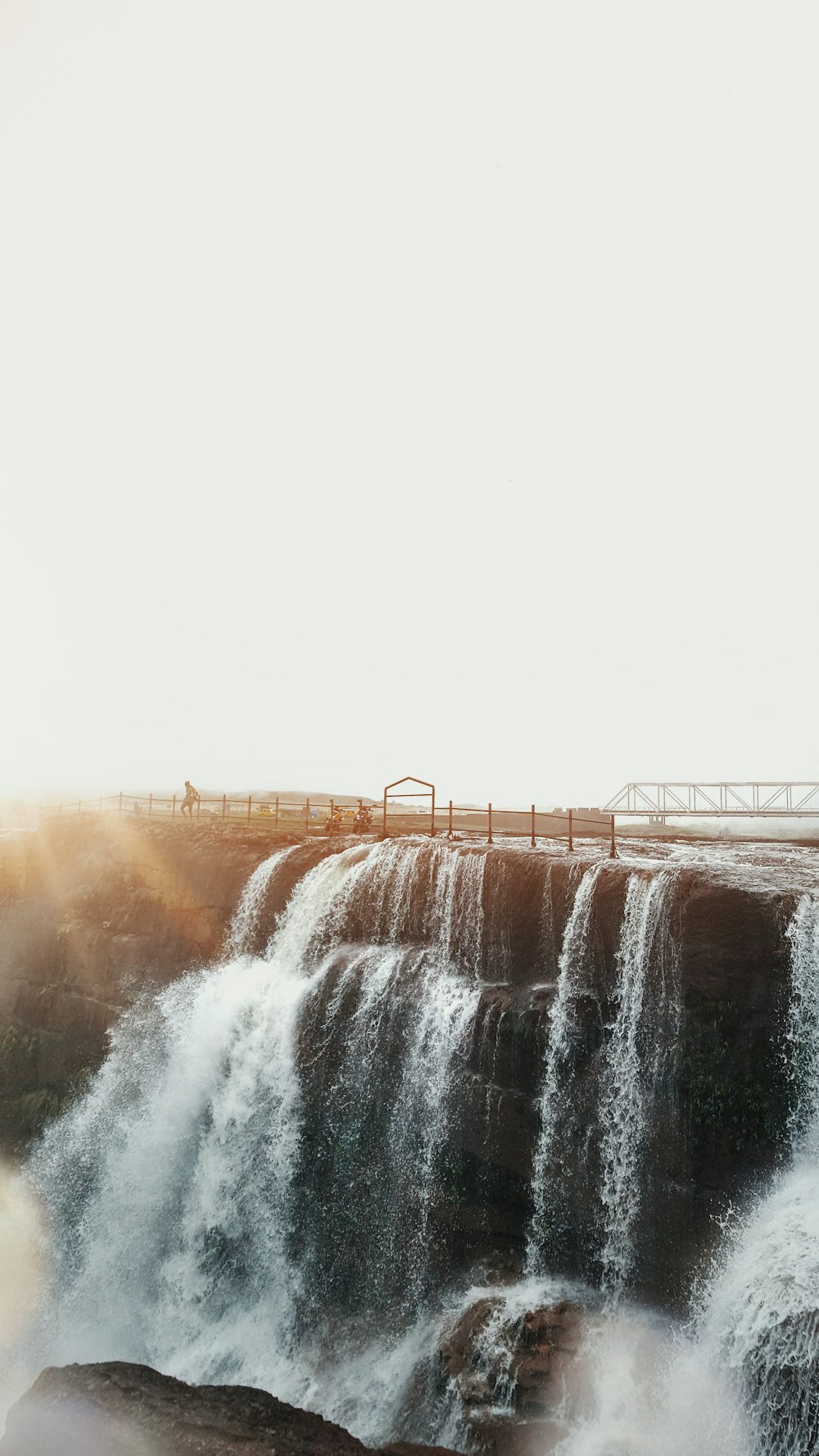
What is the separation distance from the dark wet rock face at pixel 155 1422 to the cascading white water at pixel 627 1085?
4.78 m

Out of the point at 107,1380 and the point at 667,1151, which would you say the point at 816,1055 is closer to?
the point at 667,1151

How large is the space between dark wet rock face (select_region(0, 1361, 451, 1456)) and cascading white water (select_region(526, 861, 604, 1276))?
4.31m

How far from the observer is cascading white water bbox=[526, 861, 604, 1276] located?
15.9 metres

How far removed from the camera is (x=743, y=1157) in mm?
14344

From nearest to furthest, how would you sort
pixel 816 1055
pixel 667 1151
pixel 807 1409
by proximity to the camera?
pixel 807 1409
pixel 816 1055
pixel 667 1151

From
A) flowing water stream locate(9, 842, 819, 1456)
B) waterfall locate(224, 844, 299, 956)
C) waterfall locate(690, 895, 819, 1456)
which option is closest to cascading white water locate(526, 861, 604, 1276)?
flowing water stream locate(9, 842, 819, 1456)

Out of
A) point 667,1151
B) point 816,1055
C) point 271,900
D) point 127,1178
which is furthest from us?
point 271,900

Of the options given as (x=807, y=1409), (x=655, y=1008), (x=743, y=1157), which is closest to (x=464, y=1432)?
(x=807, y=1409)

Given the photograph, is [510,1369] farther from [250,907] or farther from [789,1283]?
[250,907]

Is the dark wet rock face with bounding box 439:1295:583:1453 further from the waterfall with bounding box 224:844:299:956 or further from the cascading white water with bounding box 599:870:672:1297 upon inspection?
the waterfall with bounding box 224:844:299:956

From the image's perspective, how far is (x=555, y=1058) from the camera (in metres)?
16.8

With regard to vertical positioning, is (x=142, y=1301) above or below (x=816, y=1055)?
below

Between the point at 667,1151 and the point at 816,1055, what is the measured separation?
333 cm

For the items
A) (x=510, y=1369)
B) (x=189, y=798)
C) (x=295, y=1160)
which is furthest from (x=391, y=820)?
(x=510, y=1369)
